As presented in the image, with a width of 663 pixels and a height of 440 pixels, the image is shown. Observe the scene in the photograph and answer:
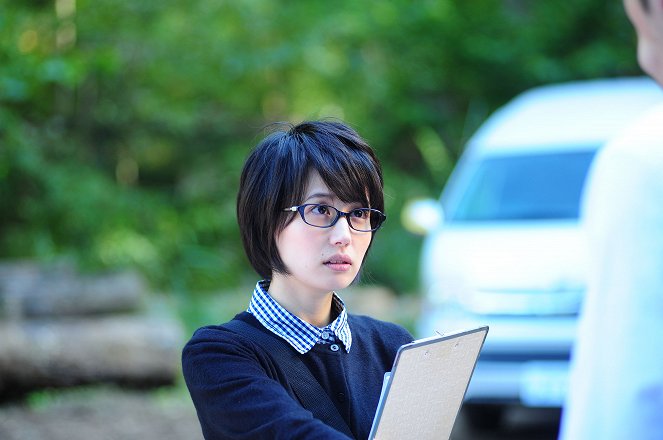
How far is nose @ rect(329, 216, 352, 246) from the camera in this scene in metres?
2.21

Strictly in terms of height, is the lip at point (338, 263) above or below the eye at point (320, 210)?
below

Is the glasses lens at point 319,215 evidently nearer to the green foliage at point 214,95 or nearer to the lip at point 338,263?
the lip at point 338,263

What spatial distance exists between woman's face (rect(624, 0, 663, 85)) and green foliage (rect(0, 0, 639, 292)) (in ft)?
17.2

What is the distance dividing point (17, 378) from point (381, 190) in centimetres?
533

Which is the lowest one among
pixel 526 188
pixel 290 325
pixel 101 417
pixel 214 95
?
pixel 101 417

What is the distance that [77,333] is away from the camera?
7.47 metres

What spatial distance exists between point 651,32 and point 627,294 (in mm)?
353

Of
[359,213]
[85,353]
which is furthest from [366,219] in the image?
[85,353]

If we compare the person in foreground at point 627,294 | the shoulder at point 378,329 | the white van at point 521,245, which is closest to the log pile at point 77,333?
the white van at point 521,245

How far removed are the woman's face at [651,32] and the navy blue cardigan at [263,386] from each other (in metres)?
0.84

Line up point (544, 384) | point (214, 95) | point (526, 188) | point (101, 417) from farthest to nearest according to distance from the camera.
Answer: point (214, 95) → point (526, 188) → point (101, 417) → point (544, 384)

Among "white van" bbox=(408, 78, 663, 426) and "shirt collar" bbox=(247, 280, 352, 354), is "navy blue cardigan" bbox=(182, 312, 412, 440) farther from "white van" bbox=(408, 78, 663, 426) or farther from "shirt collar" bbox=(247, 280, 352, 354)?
"white van" bbox=(408, 78, 663, 426)

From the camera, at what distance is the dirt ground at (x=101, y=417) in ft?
21.3

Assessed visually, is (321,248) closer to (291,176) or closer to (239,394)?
(291,176)
